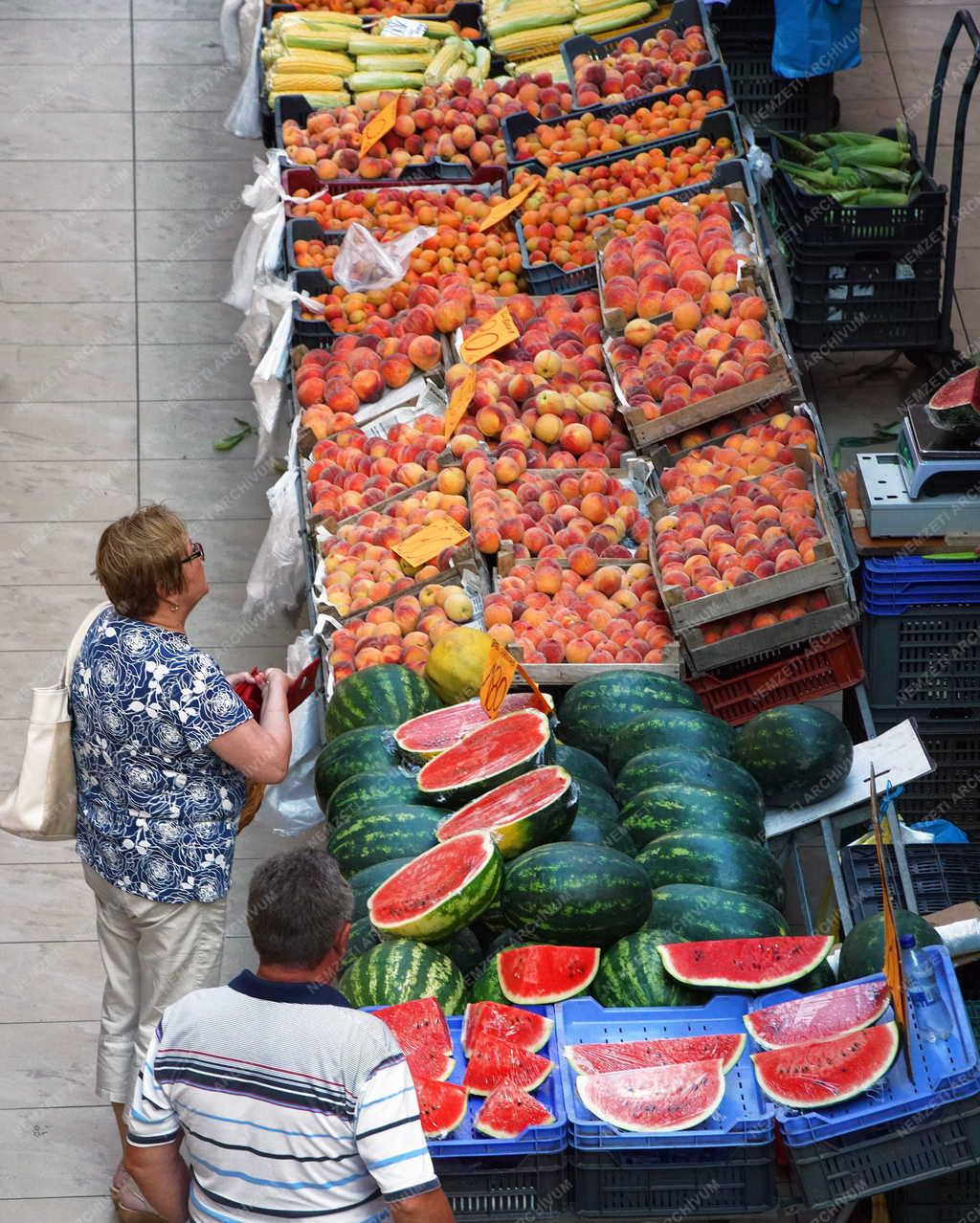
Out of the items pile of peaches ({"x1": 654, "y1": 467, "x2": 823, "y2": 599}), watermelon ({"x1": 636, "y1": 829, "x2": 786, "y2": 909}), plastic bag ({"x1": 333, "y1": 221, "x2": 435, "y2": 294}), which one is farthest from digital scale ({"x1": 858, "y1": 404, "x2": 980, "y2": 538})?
plastic bag ({"x1": 333, "y1": 221, "x2": 435, "y2": 294})

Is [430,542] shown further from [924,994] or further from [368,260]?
[924,994]

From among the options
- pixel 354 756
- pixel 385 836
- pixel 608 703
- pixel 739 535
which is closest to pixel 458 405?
pixel 739 535

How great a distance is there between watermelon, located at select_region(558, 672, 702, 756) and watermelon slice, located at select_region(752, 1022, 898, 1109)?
129 cm

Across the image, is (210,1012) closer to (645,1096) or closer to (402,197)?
(645,1096)

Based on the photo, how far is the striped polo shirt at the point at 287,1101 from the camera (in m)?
2.07

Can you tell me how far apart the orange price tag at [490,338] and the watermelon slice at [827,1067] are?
3.02m

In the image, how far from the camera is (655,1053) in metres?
2.80

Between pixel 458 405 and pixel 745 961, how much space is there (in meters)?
2.53

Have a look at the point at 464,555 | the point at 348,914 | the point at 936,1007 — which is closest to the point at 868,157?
the point at 464,555

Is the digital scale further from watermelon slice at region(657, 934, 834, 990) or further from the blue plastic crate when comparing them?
the blue plastic crate

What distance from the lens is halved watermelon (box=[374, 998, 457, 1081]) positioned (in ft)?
9.07

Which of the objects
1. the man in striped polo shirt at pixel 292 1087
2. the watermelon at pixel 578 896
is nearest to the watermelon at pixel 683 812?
the watermelon at pixel 578 896

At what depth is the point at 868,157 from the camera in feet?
20.1

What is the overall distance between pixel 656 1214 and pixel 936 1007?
59cm
